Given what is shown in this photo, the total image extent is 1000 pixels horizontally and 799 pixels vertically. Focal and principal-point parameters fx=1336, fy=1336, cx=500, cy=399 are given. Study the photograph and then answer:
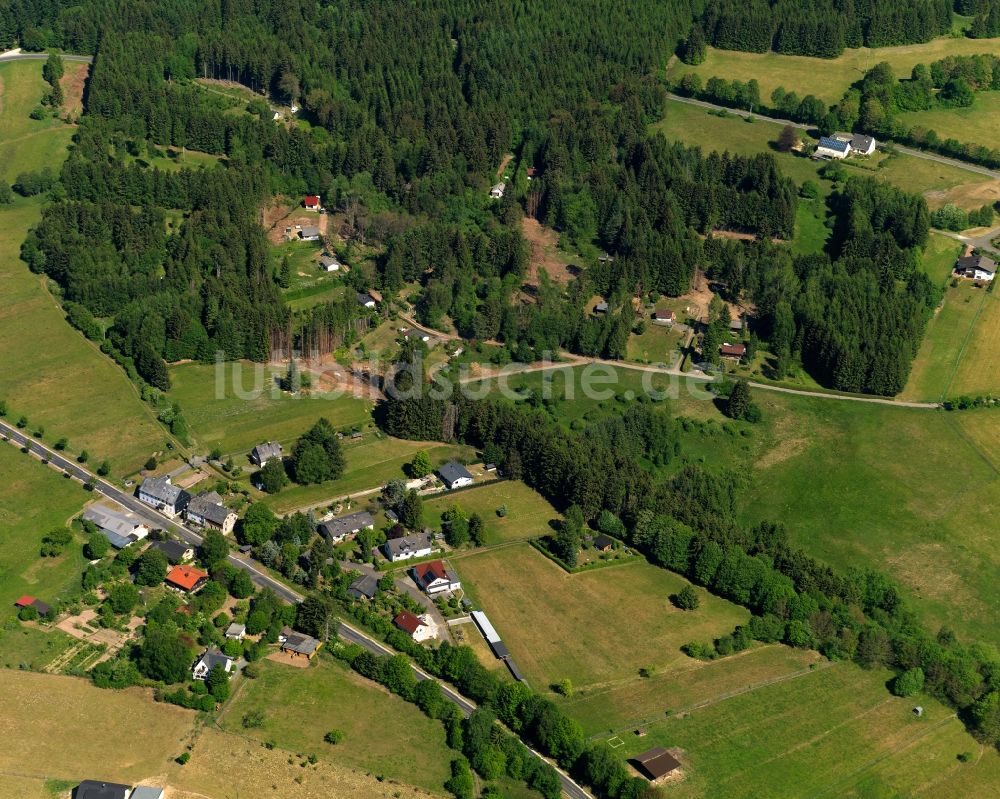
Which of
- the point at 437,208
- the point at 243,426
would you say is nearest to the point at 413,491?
the point at 243,426

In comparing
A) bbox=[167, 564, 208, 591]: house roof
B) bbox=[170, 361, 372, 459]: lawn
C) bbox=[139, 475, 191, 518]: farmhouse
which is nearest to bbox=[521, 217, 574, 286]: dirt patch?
bbox=[170, 361, 372, 459]: lawn

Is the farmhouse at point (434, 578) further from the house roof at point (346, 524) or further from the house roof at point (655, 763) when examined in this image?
the house roof at point (655, 763)

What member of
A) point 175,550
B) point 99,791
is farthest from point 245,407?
point 99,791

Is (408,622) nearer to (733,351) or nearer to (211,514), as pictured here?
(211,514)

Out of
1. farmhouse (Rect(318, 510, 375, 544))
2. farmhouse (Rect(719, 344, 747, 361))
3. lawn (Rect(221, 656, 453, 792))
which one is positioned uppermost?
farmhouse (Rect(719, 344, 747, 361))

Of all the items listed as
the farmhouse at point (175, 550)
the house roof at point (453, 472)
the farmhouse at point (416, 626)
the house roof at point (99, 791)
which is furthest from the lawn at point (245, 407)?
the house roof at point (99, 791)

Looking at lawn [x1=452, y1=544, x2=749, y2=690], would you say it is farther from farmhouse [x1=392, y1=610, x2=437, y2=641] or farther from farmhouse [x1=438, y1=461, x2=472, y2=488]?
farmhouse [x1=438, y1=461, x2=472, y2=488]
